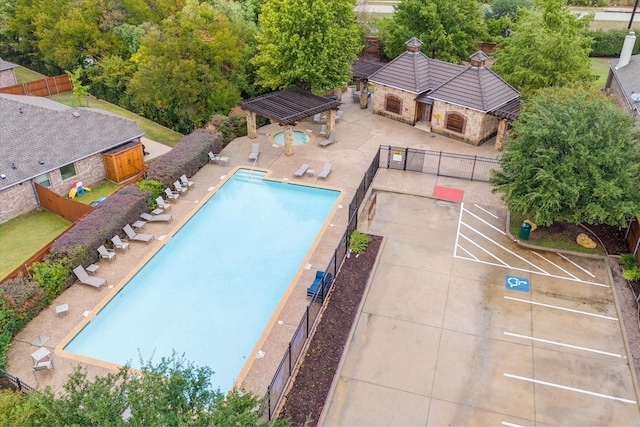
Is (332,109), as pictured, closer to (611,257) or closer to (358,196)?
(358,196)

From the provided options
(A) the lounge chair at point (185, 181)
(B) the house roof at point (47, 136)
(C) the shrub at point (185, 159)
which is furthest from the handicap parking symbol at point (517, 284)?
(B) the house roof at point (47, 136)

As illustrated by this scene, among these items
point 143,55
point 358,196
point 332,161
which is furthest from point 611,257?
point 143,55

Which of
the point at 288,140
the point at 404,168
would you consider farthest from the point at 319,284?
the point at 288,140

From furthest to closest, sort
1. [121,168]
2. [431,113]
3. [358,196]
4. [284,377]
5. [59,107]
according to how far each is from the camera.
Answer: [431,113]
[59,107]
[121,168]
[358,196]
[284,377]

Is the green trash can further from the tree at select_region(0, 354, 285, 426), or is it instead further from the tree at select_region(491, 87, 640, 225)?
the tree at select_region(0, 354, 285, 426)

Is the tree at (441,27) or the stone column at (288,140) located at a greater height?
the tree at (441,27)

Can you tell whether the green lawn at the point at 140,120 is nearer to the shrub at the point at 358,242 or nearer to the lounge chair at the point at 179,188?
the lounge chair at the point at 179,188
